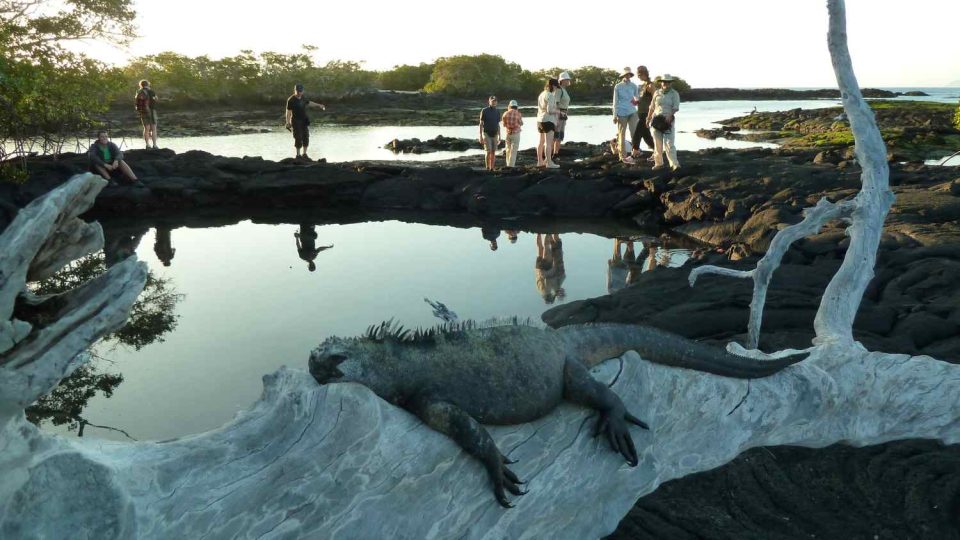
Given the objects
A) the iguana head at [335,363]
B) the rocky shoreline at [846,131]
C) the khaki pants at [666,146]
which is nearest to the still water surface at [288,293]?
the iguana head at [335,363]

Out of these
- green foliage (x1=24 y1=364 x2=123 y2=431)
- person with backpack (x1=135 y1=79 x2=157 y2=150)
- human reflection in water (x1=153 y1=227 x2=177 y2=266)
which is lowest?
green foliage (x1=24 y1=364 x2=123 y2=431)

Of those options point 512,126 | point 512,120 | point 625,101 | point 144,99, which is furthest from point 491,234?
point 144,99

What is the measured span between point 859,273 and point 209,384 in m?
5.37

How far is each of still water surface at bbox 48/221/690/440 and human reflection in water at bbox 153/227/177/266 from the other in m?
0.11


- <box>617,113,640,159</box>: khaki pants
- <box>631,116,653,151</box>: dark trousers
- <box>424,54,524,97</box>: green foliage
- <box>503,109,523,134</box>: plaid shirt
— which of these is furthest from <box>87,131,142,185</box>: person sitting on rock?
<box>424,54,524,97</box>: green foliage

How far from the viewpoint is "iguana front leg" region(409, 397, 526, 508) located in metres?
3.10

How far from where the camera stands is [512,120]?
16.0m

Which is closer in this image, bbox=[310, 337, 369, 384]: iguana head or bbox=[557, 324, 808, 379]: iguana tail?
bbox=[310, 337, 369, 384]: iguana head

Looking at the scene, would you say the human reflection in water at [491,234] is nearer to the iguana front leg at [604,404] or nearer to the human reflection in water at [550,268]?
the human reflection in water at [550,268]

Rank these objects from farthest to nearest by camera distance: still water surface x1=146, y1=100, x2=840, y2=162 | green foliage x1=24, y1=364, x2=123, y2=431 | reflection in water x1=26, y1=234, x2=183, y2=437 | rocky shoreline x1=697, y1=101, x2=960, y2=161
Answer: still water surface x1=146, y1=100, x2=840, y2=162, rocky shoreline x1=697, y1=101, x2=960, y2=161, reflection in water x1=26, y1=234, x2=183, y2=437, green foliage x1=24, y1=364, x2=123, y2=431

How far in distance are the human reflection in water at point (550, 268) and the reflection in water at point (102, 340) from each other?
4513 mm

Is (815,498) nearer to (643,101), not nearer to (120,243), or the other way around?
(120,243)

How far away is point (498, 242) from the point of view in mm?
12367

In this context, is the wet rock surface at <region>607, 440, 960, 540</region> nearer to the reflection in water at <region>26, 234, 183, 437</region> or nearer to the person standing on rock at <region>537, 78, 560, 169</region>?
the reflection in water at <region>26, 234, 183, 437</region>
